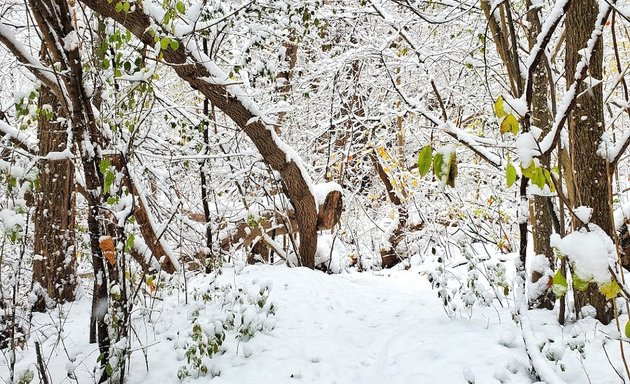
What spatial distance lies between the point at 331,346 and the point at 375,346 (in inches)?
15.0

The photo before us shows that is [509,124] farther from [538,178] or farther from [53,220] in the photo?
[53,220]

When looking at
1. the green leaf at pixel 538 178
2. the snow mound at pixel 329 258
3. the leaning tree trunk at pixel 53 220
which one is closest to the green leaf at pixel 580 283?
the green leaf at pixel 538 178

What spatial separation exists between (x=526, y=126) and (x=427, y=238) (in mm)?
7382

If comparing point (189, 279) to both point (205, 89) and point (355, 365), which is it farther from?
point (355, 365)

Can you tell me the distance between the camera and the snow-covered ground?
9.96 ft

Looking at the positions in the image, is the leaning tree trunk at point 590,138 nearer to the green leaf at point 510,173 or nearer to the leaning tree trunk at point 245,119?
the green leaf at point 510,173

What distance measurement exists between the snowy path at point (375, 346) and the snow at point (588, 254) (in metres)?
1.88

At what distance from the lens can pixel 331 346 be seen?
12.7 feet

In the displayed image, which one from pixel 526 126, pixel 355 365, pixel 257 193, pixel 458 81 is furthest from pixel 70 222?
pixel 458 81

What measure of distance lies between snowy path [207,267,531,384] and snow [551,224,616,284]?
1.88 m

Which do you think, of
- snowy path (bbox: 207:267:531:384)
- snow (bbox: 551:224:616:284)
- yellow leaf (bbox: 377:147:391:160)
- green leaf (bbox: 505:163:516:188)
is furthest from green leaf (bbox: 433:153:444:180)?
yellow leaf (bbox: 377:147:391:160)

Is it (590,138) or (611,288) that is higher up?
(590,138)

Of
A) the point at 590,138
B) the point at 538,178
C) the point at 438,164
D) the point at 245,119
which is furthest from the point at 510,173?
the point at 245,119

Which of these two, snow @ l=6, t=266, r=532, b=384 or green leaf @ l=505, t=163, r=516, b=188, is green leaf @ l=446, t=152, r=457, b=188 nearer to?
green leaf @ l=505, t=163, r=516, b=188
